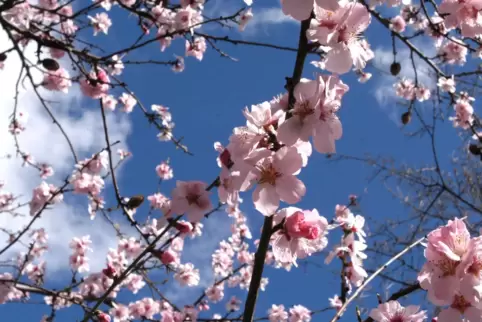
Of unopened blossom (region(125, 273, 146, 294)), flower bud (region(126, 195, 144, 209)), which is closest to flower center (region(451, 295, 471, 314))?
flower bud (region(126, 195, 144, 209))

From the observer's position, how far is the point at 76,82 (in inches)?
122

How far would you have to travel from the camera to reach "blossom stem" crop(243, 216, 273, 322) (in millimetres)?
1021

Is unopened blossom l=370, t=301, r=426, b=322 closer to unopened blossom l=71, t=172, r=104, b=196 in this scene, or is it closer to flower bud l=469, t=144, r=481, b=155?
unopened blossom l=71, t=172, r=104, b=196

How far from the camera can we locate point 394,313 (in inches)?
53.4

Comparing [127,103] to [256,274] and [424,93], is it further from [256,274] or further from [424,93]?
[256,274]

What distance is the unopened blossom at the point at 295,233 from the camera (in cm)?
114

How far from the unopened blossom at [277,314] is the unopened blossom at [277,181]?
3818 millimetres

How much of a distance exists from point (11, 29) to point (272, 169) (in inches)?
88.4

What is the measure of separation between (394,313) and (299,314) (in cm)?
331

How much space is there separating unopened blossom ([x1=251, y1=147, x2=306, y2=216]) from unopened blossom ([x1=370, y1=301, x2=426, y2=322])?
457 mm

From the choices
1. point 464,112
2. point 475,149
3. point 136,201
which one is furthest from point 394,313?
point 464,112

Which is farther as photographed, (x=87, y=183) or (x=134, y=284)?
(x=134, y=284)

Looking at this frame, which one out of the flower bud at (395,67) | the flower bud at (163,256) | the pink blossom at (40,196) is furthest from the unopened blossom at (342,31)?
the pink blossom at (40,196)

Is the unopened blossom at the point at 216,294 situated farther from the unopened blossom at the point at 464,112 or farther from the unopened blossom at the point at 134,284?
the unopened blossom at the point at 464,112
